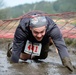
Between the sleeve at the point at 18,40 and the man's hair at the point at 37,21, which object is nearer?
the man's hair at the point at 37,21

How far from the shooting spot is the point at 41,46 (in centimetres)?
571

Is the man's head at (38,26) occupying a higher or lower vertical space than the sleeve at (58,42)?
A: higher

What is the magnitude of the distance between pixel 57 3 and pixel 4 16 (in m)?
3.76

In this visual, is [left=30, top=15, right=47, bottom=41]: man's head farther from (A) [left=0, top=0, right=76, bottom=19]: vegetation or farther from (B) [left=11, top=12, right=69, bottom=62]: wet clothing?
(A) [left=0, top=0, right=76, bottom=19]: vegetation

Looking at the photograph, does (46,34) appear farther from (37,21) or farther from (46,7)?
(46,7)

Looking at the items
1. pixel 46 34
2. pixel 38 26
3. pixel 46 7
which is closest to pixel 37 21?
pixel 38 26

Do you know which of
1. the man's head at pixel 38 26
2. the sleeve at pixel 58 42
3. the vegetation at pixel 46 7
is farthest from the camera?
the vegetation at pixel 46 7

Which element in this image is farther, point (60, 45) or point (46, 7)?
point (46, 7)

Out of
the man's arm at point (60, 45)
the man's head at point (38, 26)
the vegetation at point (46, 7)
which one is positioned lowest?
the vegetation at point (46, 7)

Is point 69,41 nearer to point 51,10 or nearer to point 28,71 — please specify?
point 28,71

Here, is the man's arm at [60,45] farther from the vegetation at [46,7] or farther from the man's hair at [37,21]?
the vegetation at [46,7]

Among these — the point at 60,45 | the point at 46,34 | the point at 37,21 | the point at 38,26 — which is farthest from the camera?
the point at 46,34

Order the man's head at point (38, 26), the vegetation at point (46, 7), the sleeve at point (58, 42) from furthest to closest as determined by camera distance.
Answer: the vegetation at point (46, 7) < the sleeve at point (58, 42) < the man's head at point (38, 26)

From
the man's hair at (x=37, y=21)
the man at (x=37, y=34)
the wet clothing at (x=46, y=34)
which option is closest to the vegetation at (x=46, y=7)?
the man at (x=37, y=34)
